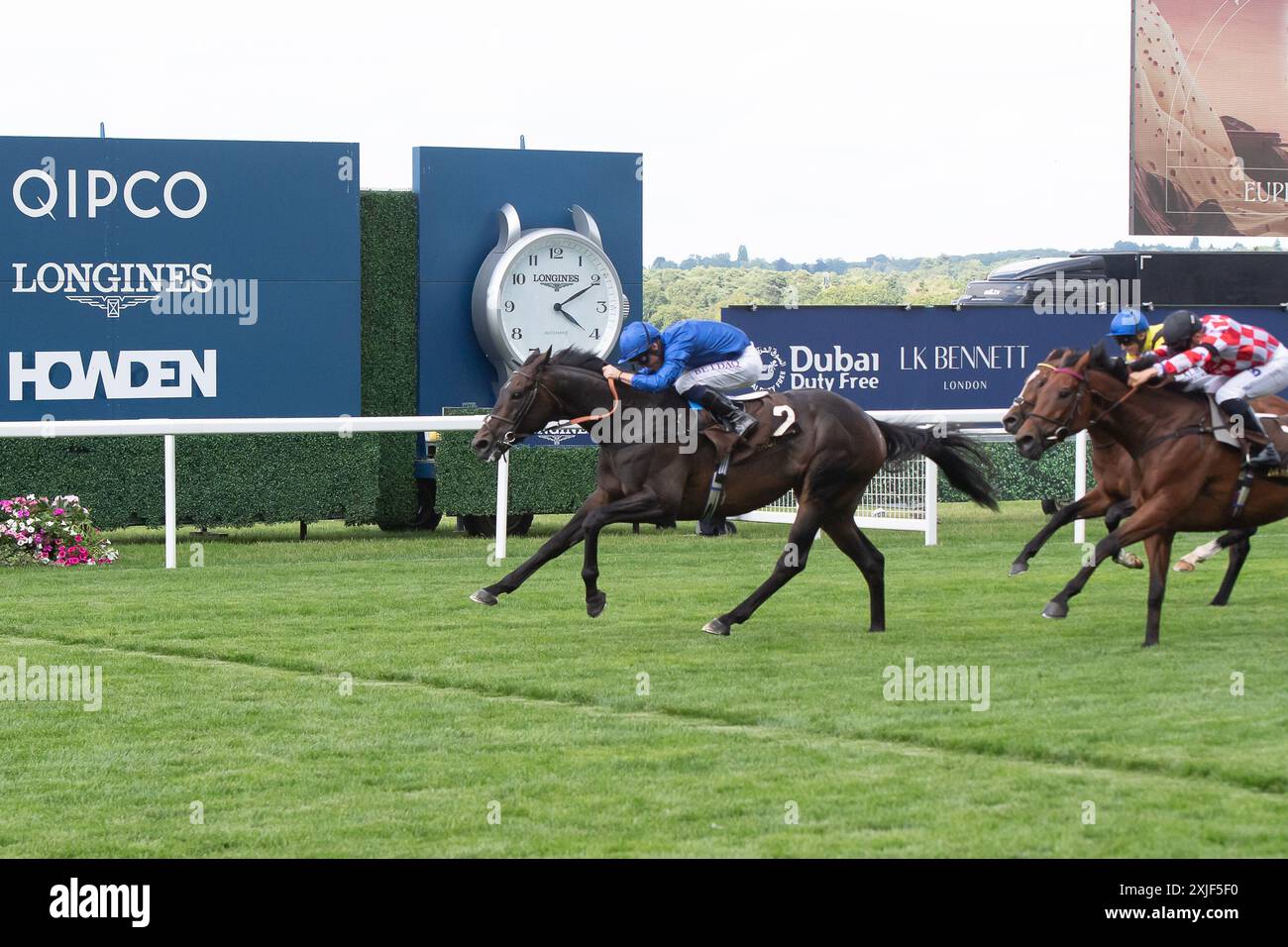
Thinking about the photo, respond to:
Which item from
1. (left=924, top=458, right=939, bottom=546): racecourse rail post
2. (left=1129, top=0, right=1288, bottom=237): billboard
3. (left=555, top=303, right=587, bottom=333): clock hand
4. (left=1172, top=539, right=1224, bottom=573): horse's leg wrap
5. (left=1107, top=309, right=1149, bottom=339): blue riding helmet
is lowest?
(left=1172, top=539, right=1224, bottom=573): horse's leg wrap

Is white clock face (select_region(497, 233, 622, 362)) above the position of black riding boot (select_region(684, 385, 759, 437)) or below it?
above

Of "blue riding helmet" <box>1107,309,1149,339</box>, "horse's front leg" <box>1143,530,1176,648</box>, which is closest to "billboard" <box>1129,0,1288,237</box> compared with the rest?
"blue riding helmet" <box>1107,309,1149,339</box>

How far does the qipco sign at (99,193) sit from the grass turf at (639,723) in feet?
12.5

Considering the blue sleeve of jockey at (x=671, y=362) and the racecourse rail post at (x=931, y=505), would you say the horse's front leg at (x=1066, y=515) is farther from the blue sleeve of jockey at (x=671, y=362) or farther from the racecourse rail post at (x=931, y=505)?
the racecourse rail post at (x=931, y=505)

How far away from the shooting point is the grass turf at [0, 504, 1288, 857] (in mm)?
5258

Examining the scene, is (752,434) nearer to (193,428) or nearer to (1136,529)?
(1136,529)

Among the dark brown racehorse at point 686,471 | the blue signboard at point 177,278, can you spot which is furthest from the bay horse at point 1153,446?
the blue signboard at point 177,278

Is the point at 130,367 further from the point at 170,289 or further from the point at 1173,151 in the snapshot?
the point at 1173,151

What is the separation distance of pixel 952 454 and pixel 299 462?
605 centimetres

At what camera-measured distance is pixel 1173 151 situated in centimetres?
2177

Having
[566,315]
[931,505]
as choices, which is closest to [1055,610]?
[931,505]

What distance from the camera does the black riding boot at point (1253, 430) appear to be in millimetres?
8992

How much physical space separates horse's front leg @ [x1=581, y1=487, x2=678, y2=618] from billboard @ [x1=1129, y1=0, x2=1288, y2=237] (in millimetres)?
13624

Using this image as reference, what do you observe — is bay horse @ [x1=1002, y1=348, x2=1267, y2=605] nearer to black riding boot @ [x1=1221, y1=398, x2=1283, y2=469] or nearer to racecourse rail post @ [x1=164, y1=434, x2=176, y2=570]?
black riding boot @ [x1=1221, y1=398, x2=1283, y2=469]
